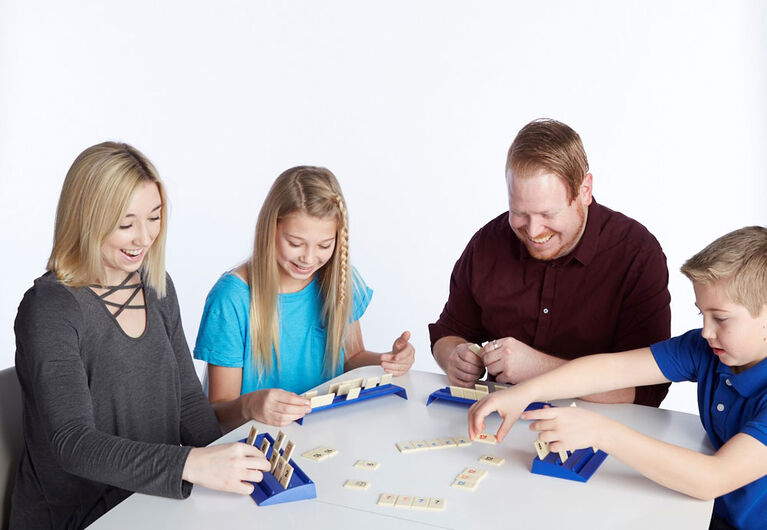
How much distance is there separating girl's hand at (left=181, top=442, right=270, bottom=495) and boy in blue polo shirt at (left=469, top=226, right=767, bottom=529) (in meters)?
0.55

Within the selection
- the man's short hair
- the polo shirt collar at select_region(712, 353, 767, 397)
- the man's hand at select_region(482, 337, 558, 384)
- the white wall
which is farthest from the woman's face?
the white wall

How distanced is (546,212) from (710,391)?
2.50 feet

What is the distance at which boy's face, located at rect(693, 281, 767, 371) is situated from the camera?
5.71ft

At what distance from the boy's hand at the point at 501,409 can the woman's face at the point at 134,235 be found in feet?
3.02

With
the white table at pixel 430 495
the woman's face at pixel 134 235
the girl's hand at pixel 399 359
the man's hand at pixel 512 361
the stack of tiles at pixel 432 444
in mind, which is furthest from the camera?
the girl's hand at pixel 399 359

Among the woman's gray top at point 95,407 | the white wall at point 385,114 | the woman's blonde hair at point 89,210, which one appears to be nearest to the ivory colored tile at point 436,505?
the woman's gray top at point 95,407

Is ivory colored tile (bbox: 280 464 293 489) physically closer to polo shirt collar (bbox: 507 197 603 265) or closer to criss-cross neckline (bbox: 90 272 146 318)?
criss-cross neckline (bbox: 90 272 146 318)

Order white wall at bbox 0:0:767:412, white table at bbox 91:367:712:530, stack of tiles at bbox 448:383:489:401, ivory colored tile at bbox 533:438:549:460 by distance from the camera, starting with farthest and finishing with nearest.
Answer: white wall at bbox 0:0:767:412 < stack of tiles at bbox 448:383:489:401 < ivory colored tile at bbox 533:438:549:460 < white table at bbox 91:367:712:530

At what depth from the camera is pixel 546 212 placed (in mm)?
2457

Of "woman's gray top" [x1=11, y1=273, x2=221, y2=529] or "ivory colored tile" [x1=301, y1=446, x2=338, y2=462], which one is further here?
"ivory colored tile" [x1=301, y1=446, x2=338, y2=462]

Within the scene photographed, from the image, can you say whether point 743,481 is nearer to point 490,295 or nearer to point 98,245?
point 490,295

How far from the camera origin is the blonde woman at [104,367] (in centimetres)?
160

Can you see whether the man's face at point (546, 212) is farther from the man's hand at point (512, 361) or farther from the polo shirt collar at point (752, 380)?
the polo shirt collar at point (752, 380)

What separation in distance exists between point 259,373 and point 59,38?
323 centimetres
